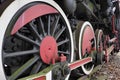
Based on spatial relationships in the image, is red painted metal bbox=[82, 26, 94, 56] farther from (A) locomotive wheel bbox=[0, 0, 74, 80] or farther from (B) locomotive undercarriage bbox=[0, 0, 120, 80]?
(A) locomotive wheel bbox=[0, 0, 74, 80]

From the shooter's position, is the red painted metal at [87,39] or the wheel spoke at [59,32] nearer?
the wheel spoke at [59,32]

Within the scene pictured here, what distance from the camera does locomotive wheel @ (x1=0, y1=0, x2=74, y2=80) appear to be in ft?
6.20

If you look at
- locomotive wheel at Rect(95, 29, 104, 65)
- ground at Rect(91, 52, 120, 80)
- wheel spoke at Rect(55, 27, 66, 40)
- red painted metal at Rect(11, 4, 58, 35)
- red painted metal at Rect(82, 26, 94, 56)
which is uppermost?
red painted metal at Rect(11, 4, 58, 35)

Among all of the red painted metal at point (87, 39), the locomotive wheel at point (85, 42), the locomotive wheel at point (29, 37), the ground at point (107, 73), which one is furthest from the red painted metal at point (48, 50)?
the ground at point (107, 73)

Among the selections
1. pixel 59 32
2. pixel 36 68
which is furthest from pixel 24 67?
pixel 59 32

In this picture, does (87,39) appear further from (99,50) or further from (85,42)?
(99,50)

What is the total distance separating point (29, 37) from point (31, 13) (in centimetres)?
30

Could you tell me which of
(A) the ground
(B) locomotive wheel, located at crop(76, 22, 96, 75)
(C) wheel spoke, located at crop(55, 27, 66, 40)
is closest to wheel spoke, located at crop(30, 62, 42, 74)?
(C) wheel spoke, located at crop(55, 27, 66, 40)

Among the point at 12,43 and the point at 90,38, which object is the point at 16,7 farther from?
the point at 90,38

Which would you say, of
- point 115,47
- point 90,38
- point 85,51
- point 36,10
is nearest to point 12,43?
point 36,10

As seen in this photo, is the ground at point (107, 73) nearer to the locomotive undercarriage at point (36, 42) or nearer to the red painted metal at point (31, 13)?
the locomotive undercarriage at point (36, 42)

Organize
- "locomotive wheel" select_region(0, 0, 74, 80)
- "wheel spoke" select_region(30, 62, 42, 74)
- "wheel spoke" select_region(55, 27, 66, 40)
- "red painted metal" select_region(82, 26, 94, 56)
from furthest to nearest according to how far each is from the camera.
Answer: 1. "red painted metal" select_region(82, 26, 94, 56)
2. "wheel spoke" select_region(55, 27, 66, 40)
3. "wheel spoke" select_region(30, 62, 42, 74)
4. "locomotive wheel" select_region(0, 0, 74, 80)

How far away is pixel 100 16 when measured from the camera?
515cm

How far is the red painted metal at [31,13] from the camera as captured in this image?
6.32ft
